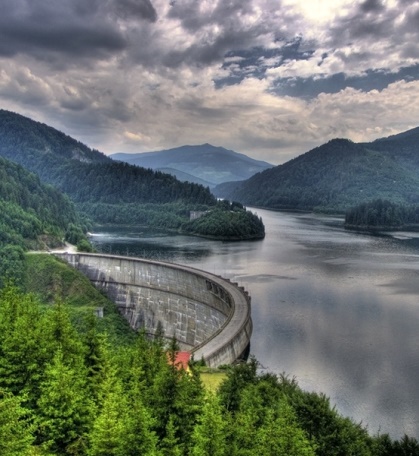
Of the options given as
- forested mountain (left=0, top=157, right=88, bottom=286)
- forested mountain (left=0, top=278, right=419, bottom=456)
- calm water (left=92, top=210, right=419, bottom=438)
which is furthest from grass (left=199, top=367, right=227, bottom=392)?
forested mountain (left=0, top=157, right=88, bottom=286)

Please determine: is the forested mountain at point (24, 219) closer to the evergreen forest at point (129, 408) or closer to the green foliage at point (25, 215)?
the green foliage at point (25, 215)

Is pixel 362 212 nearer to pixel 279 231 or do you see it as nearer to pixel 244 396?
pixel 279 231

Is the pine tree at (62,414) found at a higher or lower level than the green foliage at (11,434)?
lower

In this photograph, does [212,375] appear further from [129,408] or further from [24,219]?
[24,219]

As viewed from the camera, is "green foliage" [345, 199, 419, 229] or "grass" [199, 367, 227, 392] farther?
"green foliage" [345, 199, 419, 229]

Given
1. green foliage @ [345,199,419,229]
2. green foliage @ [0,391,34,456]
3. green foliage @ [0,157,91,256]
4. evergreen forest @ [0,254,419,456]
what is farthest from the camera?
Answer: green foliage @ [345,199,419,229]

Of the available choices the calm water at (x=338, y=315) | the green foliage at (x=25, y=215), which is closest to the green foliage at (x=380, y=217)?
the calm water at (x=338, y=315)

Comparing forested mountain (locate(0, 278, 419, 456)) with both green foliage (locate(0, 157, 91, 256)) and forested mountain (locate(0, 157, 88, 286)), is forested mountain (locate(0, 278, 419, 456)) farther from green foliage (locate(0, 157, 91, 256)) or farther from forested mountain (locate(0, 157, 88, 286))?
green foliage (locate(0, 157, 91, 256))
